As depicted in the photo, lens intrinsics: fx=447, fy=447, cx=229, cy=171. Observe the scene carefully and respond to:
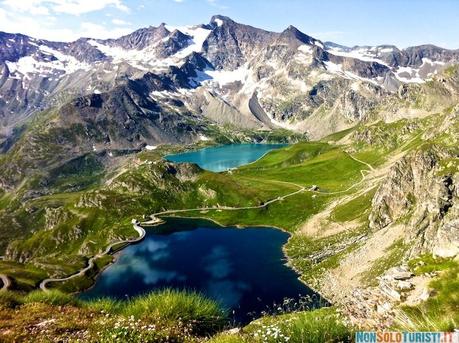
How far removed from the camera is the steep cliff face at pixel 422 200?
10648 centimetres

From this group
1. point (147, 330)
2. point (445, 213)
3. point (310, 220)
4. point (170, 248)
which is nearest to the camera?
point (147, 330)

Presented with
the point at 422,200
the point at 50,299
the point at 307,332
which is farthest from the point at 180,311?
the point at 422,200

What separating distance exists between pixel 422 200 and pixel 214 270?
70637mm

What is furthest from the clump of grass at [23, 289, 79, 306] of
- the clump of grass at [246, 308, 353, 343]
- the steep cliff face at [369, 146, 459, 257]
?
the steep cliff face at [369, 146, 459, 257]

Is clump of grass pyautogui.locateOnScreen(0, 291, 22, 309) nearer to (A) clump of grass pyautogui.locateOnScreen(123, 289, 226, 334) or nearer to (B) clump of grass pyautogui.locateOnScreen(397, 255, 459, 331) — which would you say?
(A) clump of grass pyautogui.locateOnScreen(123, 289, 226, 334)

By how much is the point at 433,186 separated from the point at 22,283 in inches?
5030

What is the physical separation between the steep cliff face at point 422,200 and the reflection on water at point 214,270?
118ft

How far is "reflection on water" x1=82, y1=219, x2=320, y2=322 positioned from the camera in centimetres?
13088

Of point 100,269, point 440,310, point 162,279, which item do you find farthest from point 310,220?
point 440,310

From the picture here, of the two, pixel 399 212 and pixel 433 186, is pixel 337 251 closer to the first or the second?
pixel 399 212

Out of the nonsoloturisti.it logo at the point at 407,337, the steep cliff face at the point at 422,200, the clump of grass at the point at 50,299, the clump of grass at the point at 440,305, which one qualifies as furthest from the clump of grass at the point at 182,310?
the steep cliff face at the point at 422,200

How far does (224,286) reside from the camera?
137750 millimetres

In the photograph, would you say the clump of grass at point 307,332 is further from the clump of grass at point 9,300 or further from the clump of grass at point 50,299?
the clump of grass at point 9,300

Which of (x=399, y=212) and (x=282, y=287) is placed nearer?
(x=282, y=287)
